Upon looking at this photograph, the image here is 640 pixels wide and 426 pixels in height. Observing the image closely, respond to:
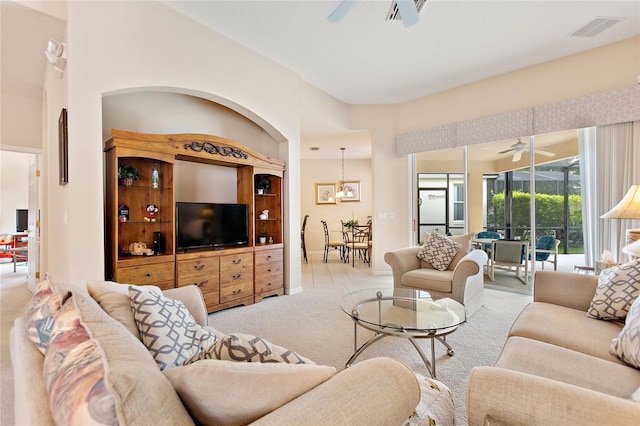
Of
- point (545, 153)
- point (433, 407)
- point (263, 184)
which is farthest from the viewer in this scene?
point (263, 184)

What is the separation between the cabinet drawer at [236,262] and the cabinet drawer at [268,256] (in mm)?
135

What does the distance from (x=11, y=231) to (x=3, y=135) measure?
5.72m

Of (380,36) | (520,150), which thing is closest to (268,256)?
(380,36)

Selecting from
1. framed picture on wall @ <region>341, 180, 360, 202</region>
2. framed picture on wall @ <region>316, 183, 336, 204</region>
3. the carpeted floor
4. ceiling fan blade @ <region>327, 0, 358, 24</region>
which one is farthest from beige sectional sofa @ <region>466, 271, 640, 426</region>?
framed picture on wall @ <region>316, 183, 336, 204</region>

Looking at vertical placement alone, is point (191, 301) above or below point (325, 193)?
below

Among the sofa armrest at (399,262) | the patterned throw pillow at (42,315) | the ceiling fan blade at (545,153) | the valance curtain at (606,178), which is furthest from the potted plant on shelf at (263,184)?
the valance curtain at (606,178)

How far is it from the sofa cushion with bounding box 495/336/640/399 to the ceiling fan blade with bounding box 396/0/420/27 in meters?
2.45

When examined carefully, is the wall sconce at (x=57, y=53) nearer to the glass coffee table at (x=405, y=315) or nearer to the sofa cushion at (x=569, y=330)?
the glass coffee table at (x=405, y=315)

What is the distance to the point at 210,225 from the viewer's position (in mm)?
3787

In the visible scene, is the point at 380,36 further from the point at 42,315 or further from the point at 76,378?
the point at 76,378

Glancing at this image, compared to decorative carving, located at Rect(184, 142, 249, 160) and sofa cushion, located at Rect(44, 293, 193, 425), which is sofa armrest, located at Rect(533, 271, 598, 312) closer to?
sofa cushion, located at Rect(44, 293, 193, 425)

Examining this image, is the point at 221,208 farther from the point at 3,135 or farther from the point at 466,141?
the point at 466,141

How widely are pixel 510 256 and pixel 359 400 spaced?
4925 millimetres

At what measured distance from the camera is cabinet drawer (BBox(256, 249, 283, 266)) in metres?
4.14
